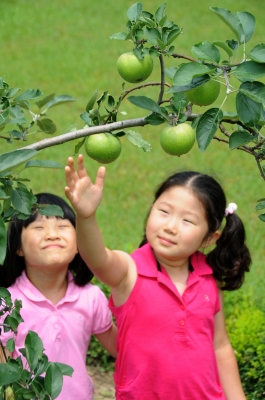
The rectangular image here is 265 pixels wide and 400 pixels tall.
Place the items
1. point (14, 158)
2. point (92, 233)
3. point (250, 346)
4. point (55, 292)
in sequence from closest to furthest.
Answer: point (14, 158)
point (92, 233)
point (55, 292)
point (250, 346)

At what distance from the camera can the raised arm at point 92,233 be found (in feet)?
5.82

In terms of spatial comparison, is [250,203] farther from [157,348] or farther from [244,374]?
[157,348]

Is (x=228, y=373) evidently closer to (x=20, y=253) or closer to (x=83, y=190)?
(x=20, y=253)

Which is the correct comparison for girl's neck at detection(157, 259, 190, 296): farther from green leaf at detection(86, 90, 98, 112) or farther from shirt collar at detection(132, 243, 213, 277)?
green leaf at detection(86, 90, 98, 112)

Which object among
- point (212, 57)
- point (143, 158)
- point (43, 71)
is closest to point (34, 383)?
point (212, 57)

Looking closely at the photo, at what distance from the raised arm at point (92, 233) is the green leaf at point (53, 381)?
1.55 feet

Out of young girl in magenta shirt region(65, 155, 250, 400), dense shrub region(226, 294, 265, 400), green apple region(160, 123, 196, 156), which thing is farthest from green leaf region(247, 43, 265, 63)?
dense shrub region(226, 294, 265, 400)

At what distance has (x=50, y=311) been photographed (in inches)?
99.1

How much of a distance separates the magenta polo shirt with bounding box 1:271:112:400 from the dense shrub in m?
0.78

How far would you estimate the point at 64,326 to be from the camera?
250 cm

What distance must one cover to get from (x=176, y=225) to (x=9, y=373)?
1.10 metres

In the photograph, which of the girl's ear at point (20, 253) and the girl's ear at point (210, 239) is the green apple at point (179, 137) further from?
the girl's ear at point (20, 253)

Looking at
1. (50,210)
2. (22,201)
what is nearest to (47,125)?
(50,210)

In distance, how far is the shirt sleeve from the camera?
2639 millimetres
